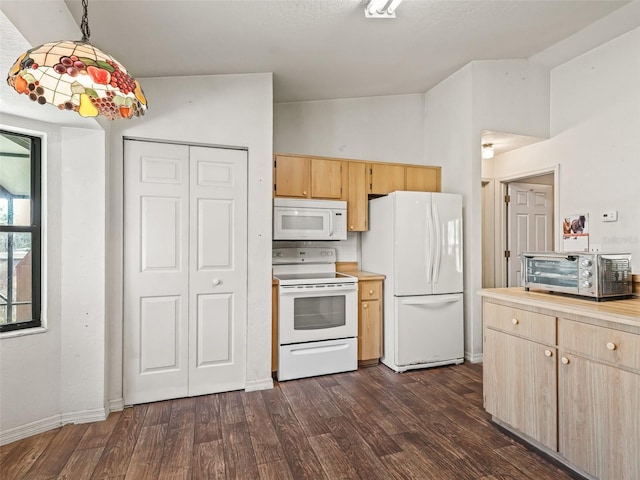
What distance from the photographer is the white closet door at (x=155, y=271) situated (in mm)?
2582

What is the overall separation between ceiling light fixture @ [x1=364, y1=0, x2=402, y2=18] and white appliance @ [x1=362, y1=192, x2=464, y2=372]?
58.8 inches

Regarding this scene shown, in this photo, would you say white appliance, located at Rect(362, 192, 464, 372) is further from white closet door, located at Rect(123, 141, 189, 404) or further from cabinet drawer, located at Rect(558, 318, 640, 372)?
white closet door, located at Rect(123, 141, 189, 404)

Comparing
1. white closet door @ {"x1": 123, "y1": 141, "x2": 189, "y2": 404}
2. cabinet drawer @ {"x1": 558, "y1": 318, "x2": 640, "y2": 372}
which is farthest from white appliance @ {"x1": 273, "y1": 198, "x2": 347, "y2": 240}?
cabinet drawer @ {"x1": 558, "y1": 318, "x2": 640, "y2": 372}

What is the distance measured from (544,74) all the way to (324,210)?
2.88 meters

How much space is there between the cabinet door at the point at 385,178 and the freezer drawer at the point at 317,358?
1.60m

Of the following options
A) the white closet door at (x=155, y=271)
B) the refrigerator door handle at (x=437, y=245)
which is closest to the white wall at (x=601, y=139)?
the refrigerator door handle at (x=437, y=245)

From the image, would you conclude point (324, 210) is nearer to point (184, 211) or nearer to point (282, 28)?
point (184, 211)

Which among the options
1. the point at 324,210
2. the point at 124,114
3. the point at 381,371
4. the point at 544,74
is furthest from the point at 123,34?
the point at 544,74

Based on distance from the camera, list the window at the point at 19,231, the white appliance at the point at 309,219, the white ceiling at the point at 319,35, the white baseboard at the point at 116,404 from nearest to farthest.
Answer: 1. the white ceiling at the point at 319,35
2. the window at the point at 19,231
3. the white baseboard at the point at 116,404
4. the white appliance at the point at 309,219

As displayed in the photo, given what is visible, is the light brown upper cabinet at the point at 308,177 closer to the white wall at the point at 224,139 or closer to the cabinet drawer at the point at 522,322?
the white wall at the point at 224,139

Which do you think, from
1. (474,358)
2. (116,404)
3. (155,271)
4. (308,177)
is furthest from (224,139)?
(474,358)

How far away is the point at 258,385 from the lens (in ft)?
9.40

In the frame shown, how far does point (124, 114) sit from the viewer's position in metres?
1.33

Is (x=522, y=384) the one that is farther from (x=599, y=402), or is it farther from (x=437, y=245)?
(x=437, y=245)
